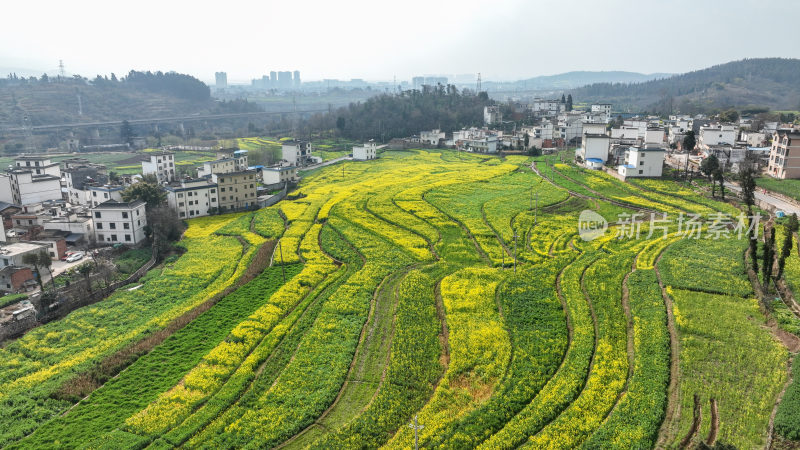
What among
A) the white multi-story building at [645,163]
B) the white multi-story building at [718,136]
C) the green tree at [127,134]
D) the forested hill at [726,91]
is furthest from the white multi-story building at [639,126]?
A: the green tree at [127,134]

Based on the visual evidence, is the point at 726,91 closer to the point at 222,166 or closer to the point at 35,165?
the point at 222,166

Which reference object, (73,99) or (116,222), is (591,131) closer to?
(116,222)

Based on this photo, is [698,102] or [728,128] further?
[698,102]

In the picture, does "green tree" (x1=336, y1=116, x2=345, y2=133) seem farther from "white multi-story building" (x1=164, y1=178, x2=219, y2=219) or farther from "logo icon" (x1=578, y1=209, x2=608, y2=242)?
"logo icon" (x1=578, y1=209, x2=608, y2=242)

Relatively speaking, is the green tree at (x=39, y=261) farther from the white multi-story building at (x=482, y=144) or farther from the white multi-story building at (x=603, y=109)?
the white multi-story building at (x=603, y=109)

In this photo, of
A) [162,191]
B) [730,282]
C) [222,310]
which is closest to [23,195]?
[162,191]

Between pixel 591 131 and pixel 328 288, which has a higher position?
pixel 591 131
